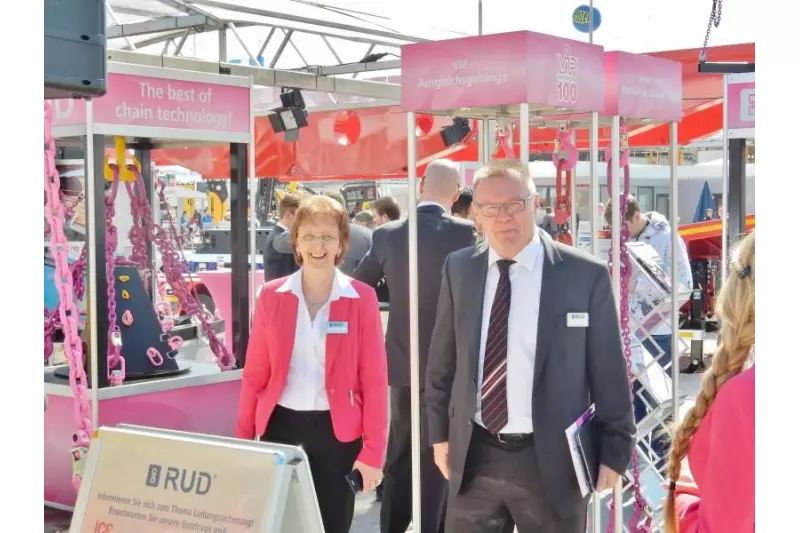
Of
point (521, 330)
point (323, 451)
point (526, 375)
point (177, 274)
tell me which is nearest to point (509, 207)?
point (521, 330)

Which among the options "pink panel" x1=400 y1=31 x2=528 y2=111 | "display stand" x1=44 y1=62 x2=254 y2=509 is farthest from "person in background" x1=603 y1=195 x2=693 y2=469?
"pink panel" x1=400 y1=31 x2=528 y2=111

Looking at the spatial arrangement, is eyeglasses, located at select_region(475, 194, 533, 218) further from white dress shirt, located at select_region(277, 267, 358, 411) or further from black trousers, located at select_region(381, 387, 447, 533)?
black trousers, located at select_region(381, 387, 447, 533)

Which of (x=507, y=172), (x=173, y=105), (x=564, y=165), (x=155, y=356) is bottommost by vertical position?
(x=155, y=356)

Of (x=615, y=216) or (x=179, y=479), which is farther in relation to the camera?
(x=615, y=216)

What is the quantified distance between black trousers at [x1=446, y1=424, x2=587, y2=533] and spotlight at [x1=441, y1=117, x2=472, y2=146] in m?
5.86

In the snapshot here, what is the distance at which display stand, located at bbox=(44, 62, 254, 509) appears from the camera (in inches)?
189

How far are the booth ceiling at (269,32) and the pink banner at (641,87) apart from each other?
3.49 meters

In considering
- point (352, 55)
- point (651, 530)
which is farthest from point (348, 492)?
point (352, 55)

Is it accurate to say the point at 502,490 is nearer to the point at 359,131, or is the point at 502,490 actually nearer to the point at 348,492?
the point at 348,492

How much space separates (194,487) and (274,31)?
6.06m

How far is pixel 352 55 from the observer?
8.43 meters

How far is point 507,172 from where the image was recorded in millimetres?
2959

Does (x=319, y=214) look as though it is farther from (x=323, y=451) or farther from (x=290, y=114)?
(x=290, y=114)
